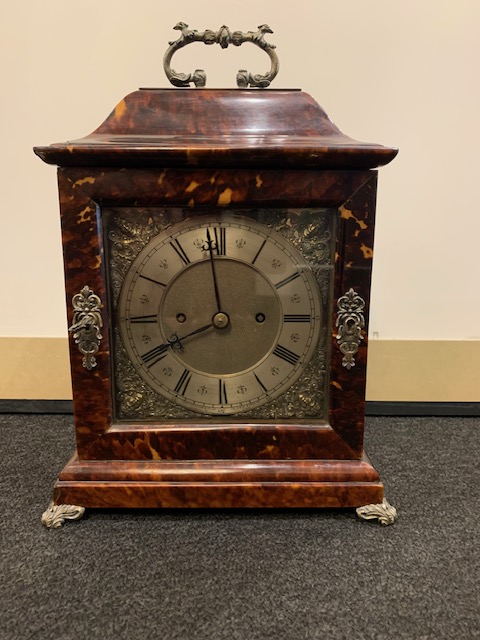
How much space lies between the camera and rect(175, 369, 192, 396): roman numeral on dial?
885 mm

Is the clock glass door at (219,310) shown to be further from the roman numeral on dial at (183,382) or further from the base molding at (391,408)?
the base molding at (391,408)

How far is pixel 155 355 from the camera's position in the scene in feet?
2.88

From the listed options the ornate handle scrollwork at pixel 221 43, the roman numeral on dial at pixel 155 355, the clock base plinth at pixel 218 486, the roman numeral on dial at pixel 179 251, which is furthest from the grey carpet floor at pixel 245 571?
the ornate handle scrollwork at pixel 221 43

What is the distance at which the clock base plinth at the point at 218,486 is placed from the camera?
87 cm

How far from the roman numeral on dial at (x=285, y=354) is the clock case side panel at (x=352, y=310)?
0.06m

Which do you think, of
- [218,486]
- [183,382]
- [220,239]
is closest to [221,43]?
[220,239]

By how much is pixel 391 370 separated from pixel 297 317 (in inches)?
22.3

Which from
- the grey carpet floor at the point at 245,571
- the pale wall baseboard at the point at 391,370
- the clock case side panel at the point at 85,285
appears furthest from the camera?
the pale wall baseboard at the point at 391,370

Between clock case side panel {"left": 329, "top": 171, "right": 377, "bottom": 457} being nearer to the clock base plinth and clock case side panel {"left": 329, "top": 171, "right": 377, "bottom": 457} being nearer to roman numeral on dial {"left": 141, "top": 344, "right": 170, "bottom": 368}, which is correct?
the clock base plinth

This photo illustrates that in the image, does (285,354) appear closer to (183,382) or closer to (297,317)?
(297,317)

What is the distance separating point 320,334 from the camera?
87 centimetres

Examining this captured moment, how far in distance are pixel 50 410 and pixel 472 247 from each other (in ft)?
3.83

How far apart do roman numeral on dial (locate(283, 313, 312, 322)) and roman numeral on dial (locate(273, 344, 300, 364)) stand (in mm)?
48

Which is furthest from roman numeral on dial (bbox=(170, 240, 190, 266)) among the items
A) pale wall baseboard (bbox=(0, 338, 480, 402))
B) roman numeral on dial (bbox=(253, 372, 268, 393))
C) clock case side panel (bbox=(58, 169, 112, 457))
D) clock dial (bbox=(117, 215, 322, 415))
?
pale wall baseboard (bbox=(0, 338, 480, 402))
